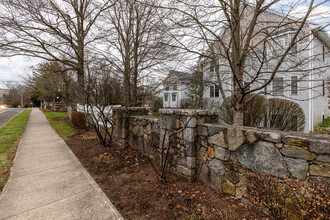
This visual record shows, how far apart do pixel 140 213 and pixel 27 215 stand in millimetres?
1526

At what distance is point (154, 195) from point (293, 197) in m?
1.83

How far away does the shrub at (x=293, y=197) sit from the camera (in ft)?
4.37

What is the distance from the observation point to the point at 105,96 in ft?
16.2

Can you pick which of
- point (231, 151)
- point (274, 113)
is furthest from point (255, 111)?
point (231, 151)

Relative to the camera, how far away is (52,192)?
103 inches

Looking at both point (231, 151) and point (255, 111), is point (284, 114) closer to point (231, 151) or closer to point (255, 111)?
point (255, 111)

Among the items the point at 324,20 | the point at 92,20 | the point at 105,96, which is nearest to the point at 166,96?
the point at 92,20

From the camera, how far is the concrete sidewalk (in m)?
2.13

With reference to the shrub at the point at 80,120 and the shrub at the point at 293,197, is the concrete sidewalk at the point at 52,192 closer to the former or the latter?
the shrub at the point at 293,197

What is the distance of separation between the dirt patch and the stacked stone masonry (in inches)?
8.2

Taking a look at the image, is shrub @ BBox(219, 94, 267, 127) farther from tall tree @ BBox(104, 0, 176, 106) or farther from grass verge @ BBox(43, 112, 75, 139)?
grass verge @ BBox(43, 112, 75, 139)

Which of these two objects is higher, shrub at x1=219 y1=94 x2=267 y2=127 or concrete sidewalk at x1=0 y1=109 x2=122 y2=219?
shrub at x1=219 y1=94 x2=267 y2=127

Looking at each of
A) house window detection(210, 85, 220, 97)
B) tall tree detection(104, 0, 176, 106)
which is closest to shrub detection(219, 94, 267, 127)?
tall tree detection(104, 0, 176, 106)

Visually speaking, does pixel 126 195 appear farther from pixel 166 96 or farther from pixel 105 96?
pixel 166 96
